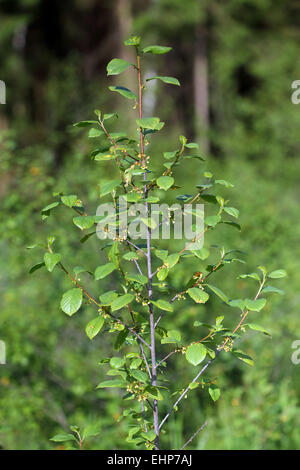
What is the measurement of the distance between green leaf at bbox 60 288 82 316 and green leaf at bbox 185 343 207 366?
303mm

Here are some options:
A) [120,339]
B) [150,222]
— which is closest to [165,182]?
[150,222]

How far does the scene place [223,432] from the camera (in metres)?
2.81

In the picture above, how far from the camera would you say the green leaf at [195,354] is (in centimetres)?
117

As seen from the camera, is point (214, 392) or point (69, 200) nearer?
point (69, 200)

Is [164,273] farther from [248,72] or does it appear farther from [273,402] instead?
[248,72]

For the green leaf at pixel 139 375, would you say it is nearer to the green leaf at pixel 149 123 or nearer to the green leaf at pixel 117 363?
the green leaf at pixel 117 363

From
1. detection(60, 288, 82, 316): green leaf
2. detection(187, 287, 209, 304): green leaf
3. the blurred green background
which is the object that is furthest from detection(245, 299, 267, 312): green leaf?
the blurred green background

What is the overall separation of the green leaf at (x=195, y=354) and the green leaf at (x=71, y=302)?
303mm

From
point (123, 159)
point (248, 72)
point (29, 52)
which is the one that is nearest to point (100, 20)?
point (29, 52)

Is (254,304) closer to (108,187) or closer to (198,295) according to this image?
(198,295)

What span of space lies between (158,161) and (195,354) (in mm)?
4413

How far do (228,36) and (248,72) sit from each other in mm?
2256

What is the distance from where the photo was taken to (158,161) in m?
5.45

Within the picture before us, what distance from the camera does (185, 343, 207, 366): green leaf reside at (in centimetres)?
117
